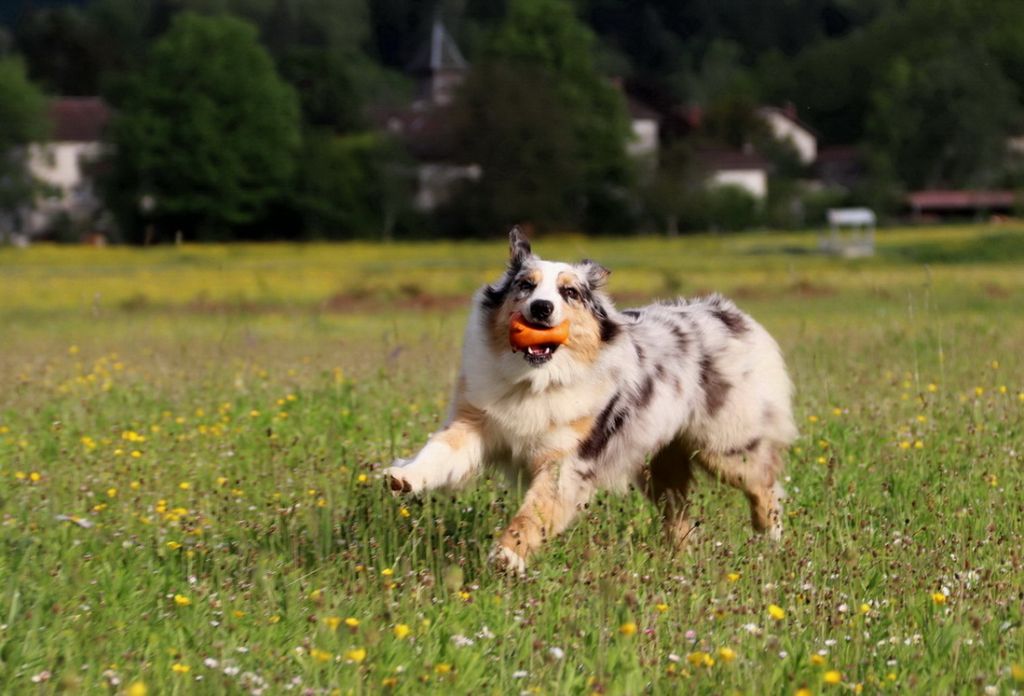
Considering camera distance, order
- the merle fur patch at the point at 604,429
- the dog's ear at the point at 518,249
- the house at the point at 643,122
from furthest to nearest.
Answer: the house at the point at 643,122, the dog's ear at the point at 518,249, the merle fur patch at the point at 604,429

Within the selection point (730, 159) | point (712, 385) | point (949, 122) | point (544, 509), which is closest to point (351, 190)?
point (730, 159)

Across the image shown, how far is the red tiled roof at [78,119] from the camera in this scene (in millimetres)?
95625

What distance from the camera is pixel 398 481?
18.7ft

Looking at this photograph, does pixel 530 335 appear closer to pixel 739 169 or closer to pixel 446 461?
pixel 446 461

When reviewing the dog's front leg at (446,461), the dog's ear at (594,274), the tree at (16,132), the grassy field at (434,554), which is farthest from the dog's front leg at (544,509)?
the tree at (16,132)

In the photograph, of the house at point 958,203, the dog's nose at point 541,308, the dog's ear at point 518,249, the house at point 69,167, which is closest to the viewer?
the dog's nose at point 541,308

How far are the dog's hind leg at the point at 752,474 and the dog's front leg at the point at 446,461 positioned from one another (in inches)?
56.1

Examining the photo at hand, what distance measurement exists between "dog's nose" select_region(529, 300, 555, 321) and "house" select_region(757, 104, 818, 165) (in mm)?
94152

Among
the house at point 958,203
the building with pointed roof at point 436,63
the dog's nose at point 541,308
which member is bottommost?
the dog's nose at point 541,308

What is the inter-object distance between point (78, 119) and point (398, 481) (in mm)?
97815

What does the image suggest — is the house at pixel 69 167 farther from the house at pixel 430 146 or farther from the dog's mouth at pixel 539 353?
the dog's mouth at pixel 539 353

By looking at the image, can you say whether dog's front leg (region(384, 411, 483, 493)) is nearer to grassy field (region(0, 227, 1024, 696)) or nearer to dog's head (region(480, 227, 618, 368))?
grassy field (region(0, 227, 1024, 696))

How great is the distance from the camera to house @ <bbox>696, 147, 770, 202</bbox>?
78812 millimetres

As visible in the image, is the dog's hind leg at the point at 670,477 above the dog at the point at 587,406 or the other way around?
the other way around
